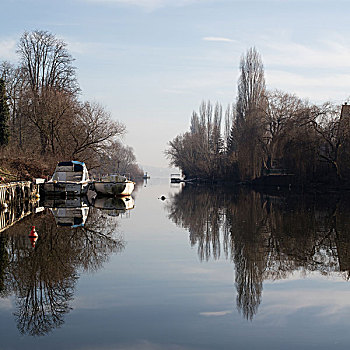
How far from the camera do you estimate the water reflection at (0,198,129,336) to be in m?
7.82

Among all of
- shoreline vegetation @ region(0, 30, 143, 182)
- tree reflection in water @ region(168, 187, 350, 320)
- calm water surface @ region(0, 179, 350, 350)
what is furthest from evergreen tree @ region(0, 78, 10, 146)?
calm water surface @ region(0, 179, 350, 350)

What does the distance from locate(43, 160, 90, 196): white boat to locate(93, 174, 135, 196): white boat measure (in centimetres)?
96

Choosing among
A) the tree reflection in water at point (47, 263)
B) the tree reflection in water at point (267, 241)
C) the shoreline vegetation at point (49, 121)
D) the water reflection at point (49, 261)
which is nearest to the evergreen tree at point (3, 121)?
the shoreline vegetation at point (49, 121)

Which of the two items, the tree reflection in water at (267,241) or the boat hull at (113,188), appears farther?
the boat hull at (113,188)

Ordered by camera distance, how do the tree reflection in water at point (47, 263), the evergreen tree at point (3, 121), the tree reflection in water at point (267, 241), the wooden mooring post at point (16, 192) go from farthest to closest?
the evergreen tree at point (3, 121)
the wooden mooring post at point (16, 192)
the tree reflection in water at point (267, 241)
the tree reflection in water at point (47, 263)

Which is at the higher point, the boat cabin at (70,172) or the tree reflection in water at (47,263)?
the boat cabin at (70,172)

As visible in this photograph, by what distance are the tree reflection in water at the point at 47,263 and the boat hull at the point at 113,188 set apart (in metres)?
17.0

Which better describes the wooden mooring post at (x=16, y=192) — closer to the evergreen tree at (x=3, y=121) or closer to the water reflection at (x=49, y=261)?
the water reflection at (x=49, y=261)

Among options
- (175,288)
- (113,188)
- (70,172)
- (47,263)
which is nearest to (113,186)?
(113,188)

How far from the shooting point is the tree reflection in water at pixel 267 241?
35.9 ft

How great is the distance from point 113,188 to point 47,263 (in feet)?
84.8

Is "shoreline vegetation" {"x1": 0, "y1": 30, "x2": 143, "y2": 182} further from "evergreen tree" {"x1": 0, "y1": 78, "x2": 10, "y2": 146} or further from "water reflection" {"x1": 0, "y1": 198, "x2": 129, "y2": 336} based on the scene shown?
"water reflection" {"x1": 0, "y1": 198, "x2": 129, "y2": 336}

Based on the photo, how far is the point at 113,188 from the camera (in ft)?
122

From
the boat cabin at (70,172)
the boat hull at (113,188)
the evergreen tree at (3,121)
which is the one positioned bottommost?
the boat hull at (113,188)
